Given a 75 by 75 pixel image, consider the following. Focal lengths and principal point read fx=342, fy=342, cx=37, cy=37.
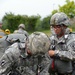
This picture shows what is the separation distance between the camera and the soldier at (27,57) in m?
3.89

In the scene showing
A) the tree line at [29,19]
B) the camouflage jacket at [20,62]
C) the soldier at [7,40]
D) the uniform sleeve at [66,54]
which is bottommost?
the tree line at [29,19]

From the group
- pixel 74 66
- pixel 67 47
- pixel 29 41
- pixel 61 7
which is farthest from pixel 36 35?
pixel 61 7

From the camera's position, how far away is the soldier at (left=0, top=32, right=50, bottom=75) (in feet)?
12.8

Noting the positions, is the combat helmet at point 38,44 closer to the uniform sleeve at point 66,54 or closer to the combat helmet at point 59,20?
the uniform sleeve at point 66,54

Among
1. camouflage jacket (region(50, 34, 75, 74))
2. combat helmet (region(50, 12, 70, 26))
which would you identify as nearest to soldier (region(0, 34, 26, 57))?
combat helmet (region(50, 12, 70, 26))

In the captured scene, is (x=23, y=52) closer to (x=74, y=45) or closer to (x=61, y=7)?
(x=74, y=45)

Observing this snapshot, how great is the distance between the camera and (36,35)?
3.94 meters

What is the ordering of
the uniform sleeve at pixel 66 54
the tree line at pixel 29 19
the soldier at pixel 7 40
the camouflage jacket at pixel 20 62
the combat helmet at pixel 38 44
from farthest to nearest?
1. the tree line at pixel 29 19
2. the soldier at pixel 7 40
3. the uniform sleeve at pixel 66 54
4. the camouflage jacket at pixel 20 62
5. the combat helmet at pixel 38 44

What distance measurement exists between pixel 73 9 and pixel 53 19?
28171 mm

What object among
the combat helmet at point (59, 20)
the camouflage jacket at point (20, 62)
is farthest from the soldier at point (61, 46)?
the camouflage jacket at point (20, 62)

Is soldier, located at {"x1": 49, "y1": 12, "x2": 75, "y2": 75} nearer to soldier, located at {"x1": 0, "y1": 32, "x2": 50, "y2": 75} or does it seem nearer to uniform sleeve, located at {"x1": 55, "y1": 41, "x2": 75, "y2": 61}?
uniform sleeve, located at {"x1": 55, "y1": 41, "x2": 75, "y2": 61}

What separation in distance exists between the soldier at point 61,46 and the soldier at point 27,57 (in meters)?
0.58

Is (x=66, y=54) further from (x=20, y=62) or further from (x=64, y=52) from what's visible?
(x=20, y=62)

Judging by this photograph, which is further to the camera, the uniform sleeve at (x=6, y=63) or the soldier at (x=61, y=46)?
the soldier at (x=61, y=46)
